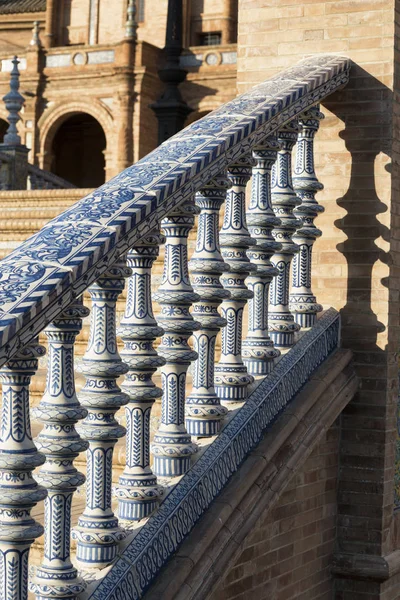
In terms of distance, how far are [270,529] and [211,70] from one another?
3065cm

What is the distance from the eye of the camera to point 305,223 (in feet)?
14.1

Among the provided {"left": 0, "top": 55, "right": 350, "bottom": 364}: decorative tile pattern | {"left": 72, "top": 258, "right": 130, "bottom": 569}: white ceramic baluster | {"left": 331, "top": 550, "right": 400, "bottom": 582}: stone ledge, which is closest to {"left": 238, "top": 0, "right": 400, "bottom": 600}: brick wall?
{"left": 331, "top": 550, "right": 400, "bottom": 582}: stone ledge

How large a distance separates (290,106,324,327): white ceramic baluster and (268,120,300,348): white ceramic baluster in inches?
6.9

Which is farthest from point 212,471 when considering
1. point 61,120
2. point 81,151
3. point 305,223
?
point 81,151

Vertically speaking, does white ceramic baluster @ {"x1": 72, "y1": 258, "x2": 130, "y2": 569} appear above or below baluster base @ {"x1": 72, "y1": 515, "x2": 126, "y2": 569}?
above

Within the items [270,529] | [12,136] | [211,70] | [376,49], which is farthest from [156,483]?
[211,70]

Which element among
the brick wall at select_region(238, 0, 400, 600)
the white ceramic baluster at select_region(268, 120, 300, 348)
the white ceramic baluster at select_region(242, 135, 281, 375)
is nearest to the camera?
the white ceramic baluster at select_region(242, 135, 281, 375)

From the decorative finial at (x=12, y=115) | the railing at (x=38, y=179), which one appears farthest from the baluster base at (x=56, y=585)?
the railing at (x=38, y=179)

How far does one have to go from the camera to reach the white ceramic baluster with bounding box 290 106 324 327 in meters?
4.27

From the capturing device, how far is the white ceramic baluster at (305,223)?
14.0 feet

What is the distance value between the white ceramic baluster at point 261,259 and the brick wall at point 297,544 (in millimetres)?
499

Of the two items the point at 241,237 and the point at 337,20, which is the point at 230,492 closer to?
the point at 241,237

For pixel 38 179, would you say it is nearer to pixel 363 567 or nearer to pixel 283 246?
pixel 363 567

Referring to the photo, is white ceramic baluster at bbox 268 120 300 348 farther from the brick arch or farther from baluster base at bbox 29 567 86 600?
the brick arch
